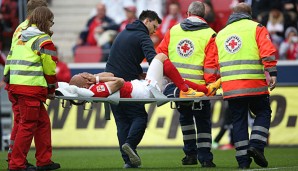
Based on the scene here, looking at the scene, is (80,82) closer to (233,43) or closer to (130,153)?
(130,153)

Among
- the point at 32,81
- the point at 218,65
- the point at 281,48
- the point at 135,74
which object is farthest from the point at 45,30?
the point at 281,48

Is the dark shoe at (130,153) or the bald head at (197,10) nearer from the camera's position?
the dark shoe at (130,153)

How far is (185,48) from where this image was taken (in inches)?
507

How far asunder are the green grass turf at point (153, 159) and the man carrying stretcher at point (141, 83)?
107 cm

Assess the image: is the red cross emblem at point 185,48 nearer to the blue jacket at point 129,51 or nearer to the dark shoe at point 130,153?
the blue jacket at point 129,51

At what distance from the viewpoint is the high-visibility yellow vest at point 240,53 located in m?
12.1

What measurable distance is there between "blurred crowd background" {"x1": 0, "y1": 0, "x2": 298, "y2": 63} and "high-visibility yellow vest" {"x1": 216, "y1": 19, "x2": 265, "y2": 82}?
8.88 m

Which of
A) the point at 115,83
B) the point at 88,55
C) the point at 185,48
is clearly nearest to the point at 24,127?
the point at 115,83

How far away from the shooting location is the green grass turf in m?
12.8

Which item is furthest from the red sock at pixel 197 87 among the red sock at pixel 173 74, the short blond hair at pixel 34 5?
the short blond hair at pixel 34 5

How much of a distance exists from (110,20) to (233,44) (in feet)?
39.1

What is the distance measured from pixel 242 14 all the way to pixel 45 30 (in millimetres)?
2727

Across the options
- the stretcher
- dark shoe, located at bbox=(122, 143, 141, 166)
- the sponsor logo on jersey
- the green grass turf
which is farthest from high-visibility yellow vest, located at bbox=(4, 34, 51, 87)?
the green grass turf

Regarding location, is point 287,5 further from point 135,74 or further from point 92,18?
point 135,74
